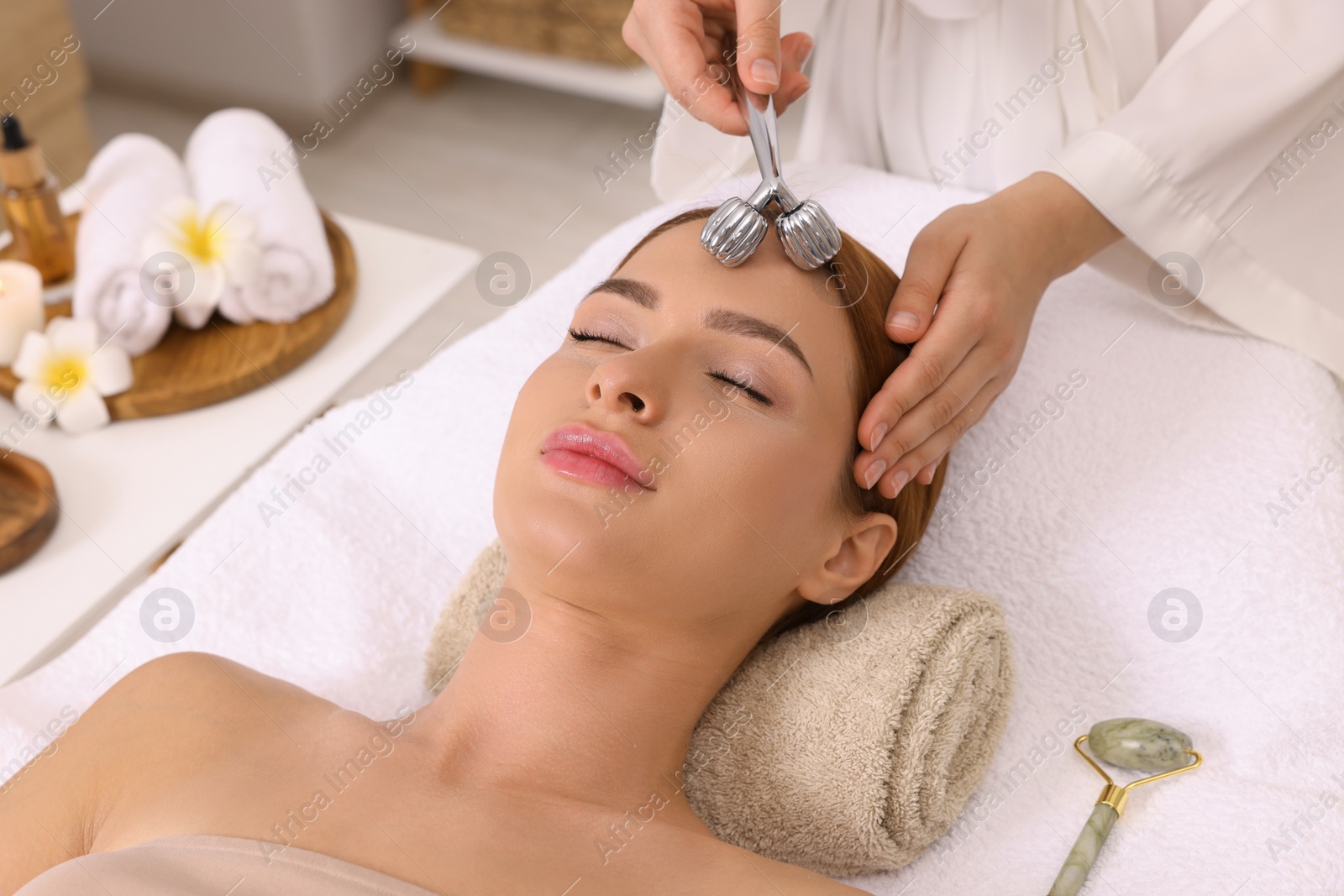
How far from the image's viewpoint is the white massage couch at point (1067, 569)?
102 cm

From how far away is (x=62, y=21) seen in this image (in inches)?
104

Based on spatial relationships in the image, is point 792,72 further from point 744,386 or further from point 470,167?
point 470,167

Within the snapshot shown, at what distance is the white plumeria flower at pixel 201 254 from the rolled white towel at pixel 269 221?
19 mm

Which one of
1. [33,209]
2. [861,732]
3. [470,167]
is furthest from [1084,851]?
[470,167]

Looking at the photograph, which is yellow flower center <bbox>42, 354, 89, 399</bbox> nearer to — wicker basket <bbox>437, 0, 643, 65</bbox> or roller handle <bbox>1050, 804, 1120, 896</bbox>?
roller handle <bbox>1050, 804, 1120, 896</bbox>

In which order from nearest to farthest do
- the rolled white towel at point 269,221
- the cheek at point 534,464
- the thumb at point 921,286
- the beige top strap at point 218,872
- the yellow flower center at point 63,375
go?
the beige top strap at point 218,872, the cheek at point 534,464, the thumb at point 921,286, the yellow flower center at point 63,375, the rolled white towel at point 269,221

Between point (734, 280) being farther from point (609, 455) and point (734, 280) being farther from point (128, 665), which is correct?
point (128, 665)

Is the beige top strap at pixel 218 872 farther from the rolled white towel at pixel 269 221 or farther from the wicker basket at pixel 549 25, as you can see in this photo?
the wicker basket at pixel 549 25

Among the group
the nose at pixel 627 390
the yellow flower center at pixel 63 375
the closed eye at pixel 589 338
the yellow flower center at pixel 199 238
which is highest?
the nose at pixel 627 390

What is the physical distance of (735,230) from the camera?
0.99m

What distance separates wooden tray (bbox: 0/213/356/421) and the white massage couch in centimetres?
18

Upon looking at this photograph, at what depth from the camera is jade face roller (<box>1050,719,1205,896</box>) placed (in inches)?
38.7

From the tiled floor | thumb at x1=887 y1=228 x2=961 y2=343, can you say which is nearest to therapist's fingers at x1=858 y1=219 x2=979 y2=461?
thumb at x1=887 y1=228 x2=961 y2=343

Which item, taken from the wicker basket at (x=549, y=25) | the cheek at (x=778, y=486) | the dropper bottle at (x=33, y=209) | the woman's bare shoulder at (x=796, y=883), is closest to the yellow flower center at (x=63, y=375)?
the dropper bottle at (x=33, y=209)
